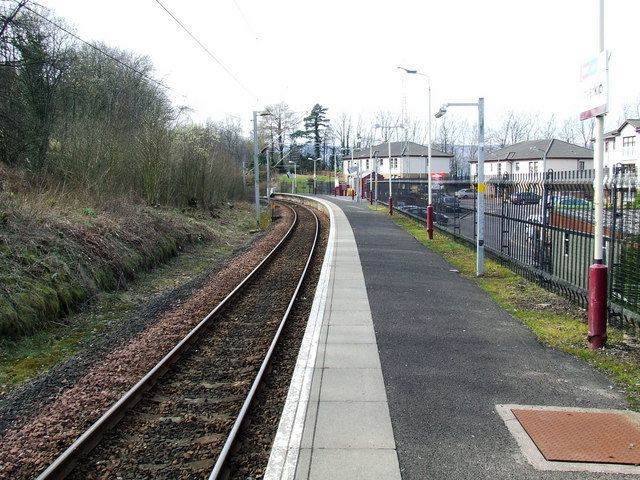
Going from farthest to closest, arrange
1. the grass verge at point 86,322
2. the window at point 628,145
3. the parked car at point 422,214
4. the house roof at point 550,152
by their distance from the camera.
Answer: the house roof at point 550,152, the window at point 628,145, the parked car at point 422,214, the grass verge at point 86,322

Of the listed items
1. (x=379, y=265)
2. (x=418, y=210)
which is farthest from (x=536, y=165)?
(x=379, y=265)

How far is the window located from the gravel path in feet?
193

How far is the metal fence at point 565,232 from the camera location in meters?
7.86

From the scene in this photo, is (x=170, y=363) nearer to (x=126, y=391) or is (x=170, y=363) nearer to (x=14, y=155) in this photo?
(x=126, y=391)

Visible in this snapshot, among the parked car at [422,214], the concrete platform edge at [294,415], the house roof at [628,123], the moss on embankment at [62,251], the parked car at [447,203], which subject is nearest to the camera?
the concrete platform edge at [294,415]

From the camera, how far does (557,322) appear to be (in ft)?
28.8

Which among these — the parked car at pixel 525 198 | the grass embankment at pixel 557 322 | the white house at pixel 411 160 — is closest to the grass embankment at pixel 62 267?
the grass embankment at pixel 557 322

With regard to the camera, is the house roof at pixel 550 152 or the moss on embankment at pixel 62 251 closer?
the moss on embankment at pixel 62 251

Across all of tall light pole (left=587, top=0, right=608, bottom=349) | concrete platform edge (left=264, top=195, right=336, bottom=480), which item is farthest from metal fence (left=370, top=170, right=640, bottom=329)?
concrete platform edge (left=264, top=195, right=336, bottom=480)

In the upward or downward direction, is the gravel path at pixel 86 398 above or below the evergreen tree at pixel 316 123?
below

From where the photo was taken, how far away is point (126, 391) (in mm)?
6637

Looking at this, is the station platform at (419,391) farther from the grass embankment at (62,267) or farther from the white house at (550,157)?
the white house at (550,157)

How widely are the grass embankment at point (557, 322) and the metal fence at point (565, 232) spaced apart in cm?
28

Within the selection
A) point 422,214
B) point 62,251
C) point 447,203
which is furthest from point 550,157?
point 62,251
